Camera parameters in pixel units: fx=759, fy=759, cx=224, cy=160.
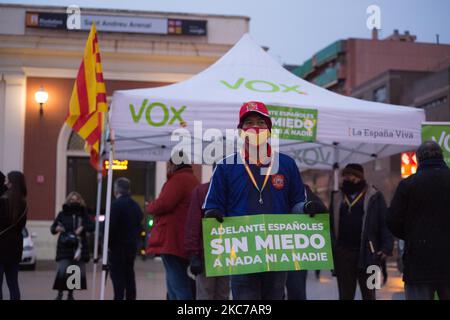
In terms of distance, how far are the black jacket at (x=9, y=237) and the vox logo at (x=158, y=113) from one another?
1.71 meters

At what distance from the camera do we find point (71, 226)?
38.5ft

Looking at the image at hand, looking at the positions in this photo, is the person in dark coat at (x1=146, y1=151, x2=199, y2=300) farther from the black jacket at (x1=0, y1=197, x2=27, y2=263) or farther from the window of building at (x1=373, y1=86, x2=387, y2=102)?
the window of building at (x1=373, y1=86, x2=387, y2=102)

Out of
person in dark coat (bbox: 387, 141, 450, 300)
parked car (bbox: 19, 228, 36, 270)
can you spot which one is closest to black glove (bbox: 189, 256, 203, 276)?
person in dark coat (bbox: 387, 141, 450, 300)

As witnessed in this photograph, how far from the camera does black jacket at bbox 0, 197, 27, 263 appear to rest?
8320 mm

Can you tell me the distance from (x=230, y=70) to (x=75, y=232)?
3.56 meters

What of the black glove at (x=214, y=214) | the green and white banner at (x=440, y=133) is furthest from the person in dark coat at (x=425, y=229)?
the green and white banner at (x=440, y=133)

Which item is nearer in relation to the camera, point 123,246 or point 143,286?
→ point 123,246

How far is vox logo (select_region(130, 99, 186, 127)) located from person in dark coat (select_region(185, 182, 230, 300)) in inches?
56.7

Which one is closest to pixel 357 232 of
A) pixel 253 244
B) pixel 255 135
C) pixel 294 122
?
pixel 294 122

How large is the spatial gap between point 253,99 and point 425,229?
11.9 feet

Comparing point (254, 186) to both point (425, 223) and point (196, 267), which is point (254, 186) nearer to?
point (196, 267)
